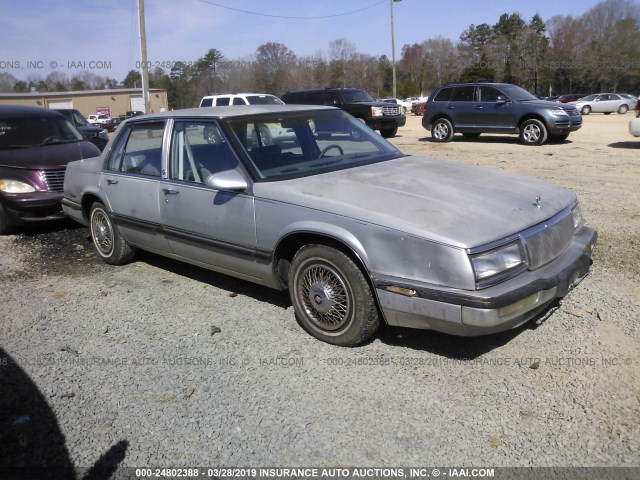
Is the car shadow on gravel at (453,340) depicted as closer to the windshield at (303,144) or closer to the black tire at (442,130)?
the windshield at (303,144)

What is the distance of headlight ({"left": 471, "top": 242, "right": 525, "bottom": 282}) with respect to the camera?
317 cm

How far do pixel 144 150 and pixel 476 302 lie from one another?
3588 millimetres

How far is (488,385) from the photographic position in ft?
10.8

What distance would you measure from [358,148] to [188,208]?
1585 millimetres

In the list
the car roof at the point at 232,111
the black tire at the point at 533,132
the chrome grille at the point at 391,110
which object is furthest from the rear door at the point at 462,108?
the car roof at the point at 232,111

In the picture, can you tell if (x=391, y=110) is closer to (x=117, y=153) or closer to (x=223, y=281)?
(x=117, y=153)

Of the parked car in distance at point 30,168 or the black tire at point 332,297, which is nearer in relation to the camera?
the black tire at point 332,297

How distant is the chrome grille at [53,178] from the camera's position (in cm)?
725

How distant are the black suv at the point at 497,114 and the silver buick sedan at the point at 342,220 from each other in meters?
11.3

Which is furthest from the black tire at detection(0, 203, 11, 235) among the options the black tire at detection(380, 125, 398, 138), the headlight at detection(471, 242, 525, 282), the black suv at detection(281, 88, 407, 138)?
the black tire at detection(380, 125, 398, 138)

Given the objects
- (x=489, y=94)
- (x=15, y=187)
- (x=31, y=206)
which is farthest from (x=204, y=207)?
(x=489, y=94)

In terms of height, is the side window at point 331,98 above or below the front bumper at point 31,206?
above

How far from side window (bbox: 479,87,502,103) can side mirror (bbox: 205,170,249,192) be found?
13332mm

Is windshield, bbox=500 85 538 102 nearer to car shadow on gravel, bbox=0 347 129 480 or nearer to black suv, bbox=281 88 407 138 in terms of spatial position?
black suv, bbox=281 88 407 138
